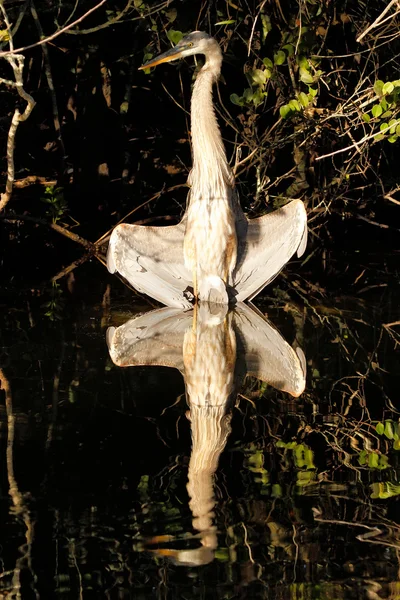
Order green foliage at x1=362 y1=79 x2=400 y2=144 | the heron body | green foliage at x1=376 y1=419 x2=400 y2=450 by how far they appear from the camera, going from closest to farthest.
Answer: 1. green foliage at x1=376 y1=419 x2=400 y2=450
2. green foliage at x1=362 y1=79 x2=400 y2=144
3. the heron body

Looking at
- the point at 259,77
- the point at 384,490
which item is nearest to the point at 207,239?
the point at 259,77

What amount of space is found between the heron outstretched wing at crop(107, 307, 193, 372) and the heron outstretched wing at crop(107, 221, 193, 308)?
9.4 inches

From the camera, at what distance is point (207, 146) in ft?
27.1

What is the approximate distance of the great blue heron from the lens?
816 cm

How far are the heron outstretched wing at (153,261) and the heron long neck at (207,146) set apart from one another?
17.3 inches

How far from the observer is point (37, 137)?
11.4 metres

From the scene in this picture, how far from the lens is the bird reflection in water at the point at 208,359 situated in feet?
15.0

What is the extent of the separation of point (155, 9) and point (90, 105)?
7.09 feet

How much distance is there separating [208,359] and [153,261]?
79.1 inches

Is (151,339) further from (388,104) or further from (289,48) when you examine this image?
(289,48)

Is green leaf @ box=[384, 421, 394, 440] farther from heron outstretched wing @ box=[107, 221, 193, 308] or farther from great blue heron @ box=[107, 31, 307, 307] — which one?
heron outstretched wing @ box=[107, 221, 193, 308]

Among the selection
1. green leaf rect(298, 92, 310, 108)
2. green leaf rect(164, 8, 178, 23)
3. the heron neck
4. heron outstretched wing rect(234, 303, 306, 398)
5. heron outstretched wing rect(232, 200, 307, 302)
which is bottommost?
heron outstretched wing rect(234, 303, 306, 398)

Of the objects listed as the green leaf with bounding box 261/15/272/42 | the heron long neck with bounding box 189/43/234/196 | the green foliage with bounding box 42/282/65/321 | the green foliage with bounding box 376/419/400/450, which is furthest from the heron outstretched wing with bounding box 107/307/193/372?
the green leaf with bounding box 261/15/272/42

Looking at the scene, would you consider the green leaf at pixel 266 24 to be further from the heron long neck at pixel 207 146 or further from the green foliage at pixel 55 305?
the green foliage at pixel 55 305
